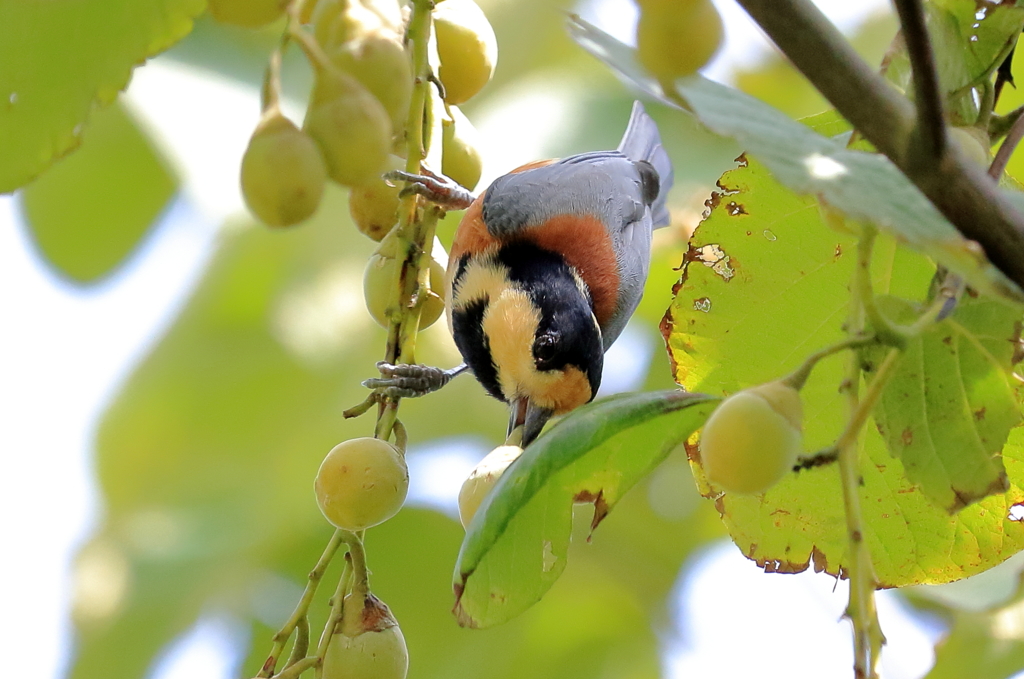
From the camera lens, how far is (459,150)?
136 centimetres

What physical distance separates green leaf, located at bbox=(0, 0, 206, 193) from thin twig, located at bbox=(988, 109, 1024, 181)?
56 centimetres

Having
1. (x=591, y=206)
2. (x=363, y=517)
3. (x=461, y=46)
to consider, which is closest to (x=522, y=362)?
(x=591, y=206)

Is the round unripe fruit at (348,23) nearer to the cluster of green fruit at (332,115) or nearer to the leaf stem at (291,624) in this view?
the cluster of green fruit at (332,115)

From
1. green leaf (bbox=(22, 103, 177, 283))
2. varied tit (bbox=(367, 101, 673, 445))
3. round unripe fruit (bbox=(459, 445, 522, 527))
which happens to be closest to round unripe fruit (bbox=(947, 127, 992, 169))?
round unripe fruit (bbox=(459, 445, 522, 527))

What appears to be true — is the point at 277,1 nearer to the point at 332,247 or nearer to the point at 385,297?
the point at 385,297

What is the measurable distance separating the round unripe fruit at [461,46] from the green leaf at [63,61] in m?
0.64

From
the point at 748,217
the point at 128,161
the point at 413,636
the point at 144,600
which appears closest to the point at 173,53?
the point at 128,161

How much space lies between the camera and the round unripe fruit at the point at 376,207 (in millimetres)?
1268

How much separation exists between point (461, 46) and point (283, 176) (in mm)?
721

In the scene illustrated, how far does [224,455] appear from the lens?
2.26 metres

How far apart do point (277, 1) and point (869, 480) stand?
0.81m

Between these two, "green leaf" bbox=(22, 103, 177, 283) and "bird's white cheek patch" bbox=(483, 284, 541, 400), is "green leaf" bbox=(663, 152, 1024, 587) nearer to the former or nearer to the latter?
"bird's white cheek patch" bbox=(483, 284, 541, 400)

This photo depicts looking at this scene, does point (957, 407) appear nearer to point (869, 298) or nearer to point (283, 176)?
point (869, 298)

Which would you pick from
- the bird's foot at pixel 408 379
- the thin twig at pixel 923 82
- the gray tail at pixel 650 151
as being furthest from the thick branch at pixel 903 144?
the gray tail at pixel 650 151
